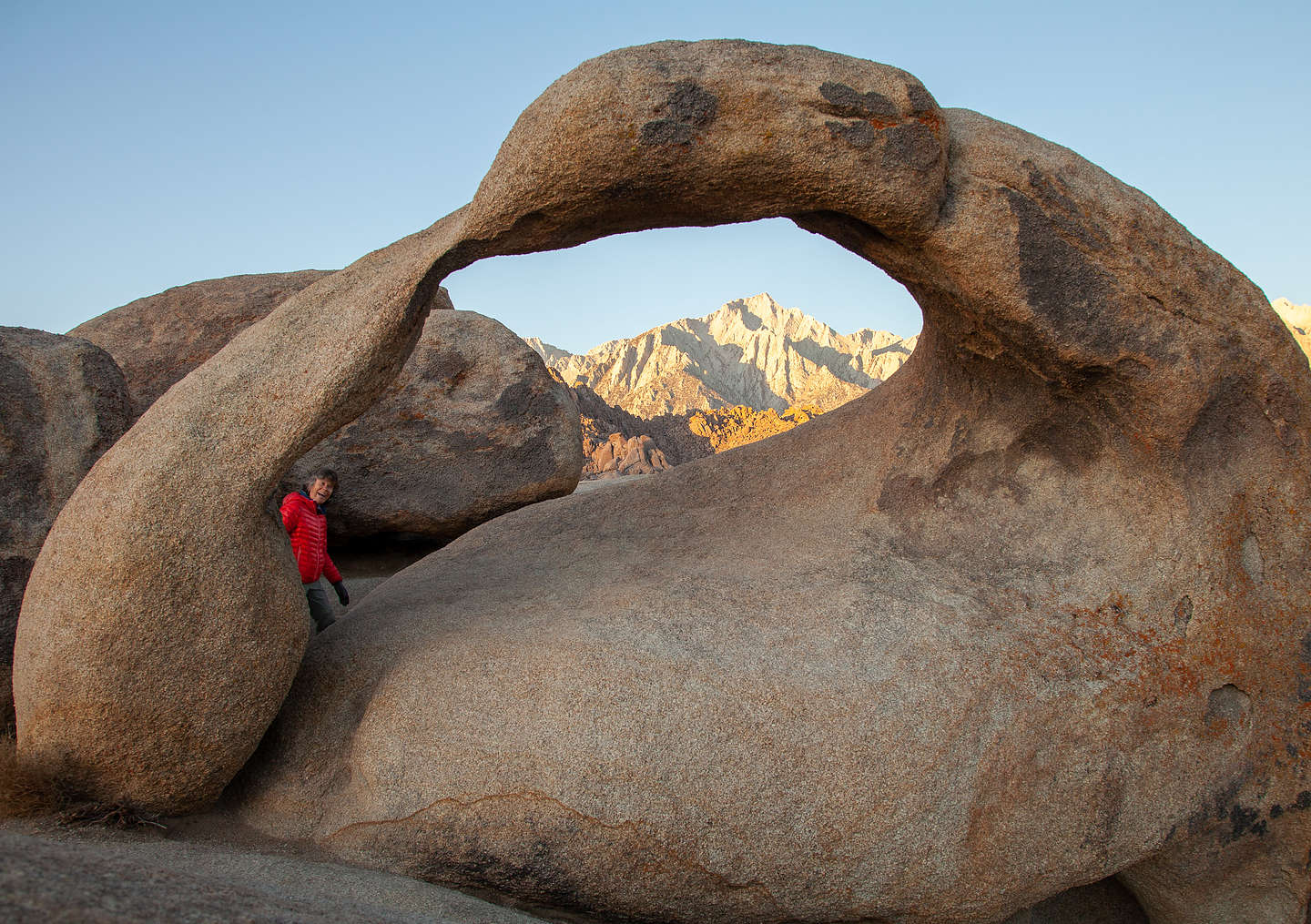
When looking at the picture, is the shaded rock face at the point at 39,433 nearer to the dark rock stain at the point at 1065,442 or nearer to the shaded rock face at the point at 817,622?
the shaded rock face at the point at 817,622

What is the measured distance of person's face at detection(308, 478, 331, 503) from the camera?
4832mm

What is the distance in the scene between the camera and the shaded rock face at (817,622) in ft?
9.98

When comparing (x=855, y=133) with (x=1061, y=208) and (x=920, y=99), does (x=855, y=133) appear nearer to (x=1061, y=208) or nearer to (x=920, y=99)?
A: (x=920, y=99)

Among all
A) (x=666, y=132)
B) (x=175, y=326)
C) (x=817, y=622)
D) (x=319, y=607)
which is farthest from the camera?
(x=175, y=326)

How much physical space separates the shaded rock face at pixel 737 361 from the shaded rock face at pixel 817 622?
38368mm

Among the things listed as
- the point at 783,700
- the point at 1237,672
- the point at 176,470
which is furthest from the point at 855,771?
the point at 176,470

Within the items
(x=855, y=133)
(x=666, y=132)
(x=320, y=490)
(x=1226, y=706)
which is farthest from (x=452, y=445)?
(x=1226, y=706)

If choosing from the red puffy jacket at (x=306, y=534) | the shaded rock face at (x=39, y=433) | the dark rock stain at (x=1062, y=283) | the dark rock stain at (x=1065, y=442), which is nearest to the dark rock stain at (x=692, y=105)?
the dark rock stain at (x=1062, y=283)

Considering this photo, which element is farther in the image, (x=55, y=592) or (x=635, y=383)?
(x=635, y=383)

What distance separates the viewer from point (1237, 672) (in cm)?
355

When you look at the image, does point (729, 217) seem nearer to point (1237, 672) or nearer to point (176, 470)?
point (176, 470)

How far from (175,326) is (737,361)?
5227 centimetres

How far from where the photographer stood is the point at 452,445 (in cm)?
607

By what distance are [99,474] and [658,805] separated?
7.10 ft
